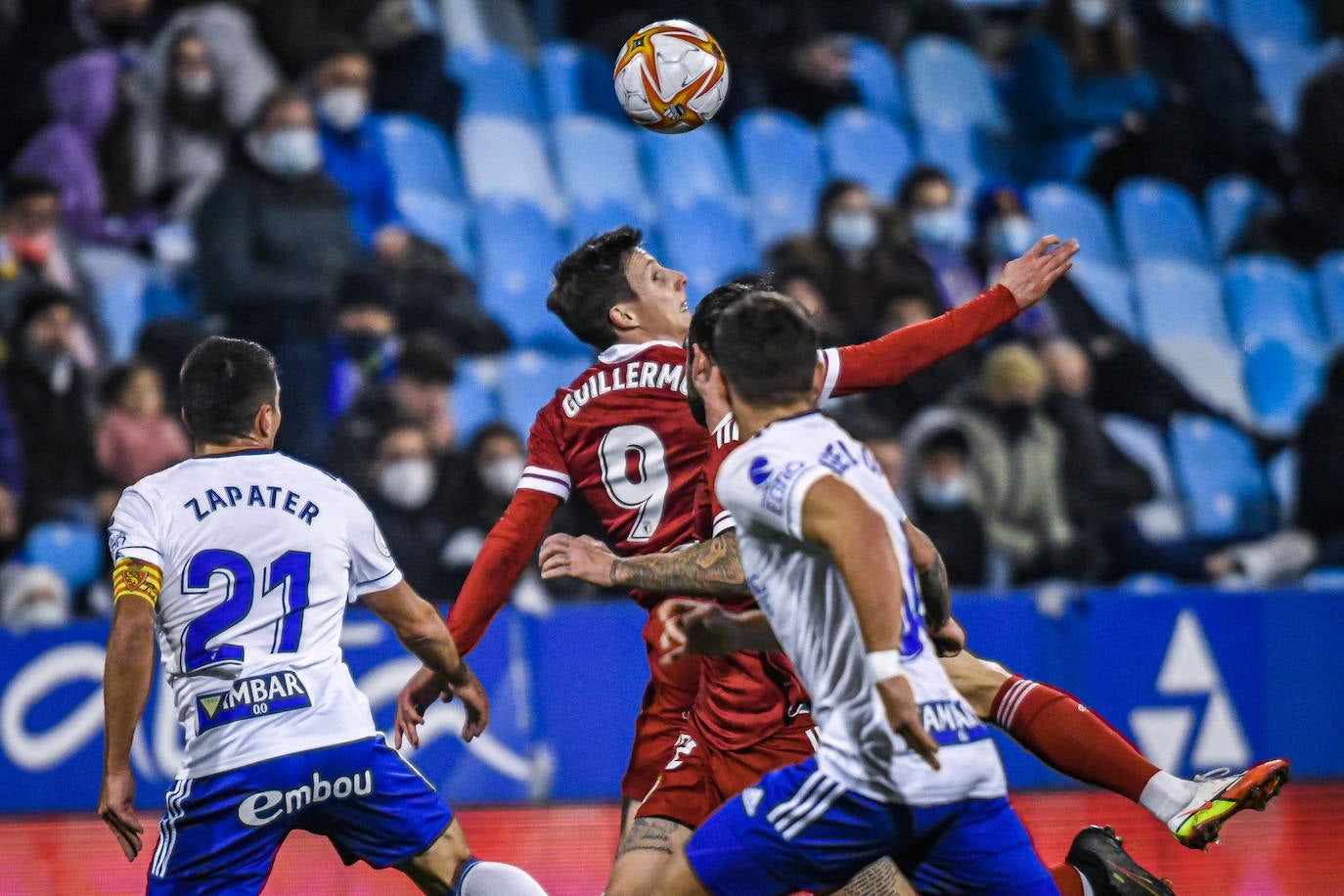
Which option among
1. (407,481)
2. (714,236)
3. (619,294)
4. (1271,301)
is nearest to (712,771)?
(619,294)

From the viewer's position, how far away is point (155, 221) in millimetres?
11305

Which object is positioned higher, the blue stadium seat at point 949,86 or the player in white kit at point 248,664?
the blue stadium seat at point 949,86

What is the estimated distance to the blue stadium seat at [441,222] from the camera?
12102 mm

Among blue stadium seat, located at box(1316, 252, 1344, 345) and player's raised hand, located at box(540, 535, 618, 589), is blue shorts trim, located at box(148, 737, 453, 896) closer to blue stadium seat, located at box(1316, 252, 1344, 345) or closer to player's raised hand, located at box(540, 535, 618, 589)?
player's raised hand, located at box(540, 535, 618, 589)

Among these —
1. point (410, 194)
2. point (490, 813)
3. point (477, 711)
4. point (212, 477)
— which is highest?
point (410, 194)

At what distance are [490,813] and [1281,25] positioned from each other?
11.2 metres

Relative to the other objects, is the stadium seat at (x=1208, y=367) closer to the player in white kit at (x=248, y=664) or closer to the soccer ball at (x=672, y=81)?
the soccer ball at (x=672, y=81)

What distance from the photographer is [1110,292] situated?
1334 cm

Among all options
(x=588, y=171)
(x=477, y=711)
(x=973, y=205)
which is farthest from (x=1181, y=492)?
(x=477, y=711)

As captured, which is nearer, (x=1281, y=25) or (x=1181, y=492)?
(x=1181, y=492)

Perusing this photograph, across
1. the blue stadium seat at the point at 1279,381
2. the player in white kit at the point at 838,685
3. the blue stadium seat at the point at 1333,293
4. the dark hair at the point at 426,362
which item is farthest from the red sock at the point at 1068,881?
the blue stadium seat at the point at 1333,293

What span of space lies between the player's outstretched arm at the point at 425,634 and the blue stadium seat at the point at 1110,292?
8755 millimetres

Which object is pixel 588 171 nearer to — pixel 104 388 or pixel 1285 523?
pixel 104 388

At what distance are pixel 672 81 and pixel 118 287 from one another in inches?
240
